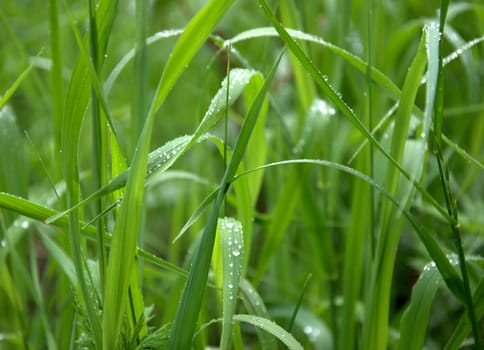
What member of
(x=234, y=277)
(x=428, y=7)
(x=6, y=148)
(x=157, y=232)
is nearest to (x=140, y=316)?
(x=234, y=277)

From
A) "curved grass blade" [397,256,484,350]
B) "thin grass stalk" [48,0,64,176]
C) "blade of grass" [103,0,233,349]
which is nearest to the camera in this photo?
"blade of grass" [103,0,233,349]

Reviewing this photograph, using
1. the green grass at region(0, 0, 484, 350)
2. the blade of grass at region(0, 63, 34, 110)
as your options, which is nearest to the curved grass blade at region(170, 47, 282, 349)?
the green grass at region(0, 0, 484, 350)

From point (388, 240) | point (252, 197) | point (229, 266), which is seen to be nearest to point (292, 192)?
point (252, 197)

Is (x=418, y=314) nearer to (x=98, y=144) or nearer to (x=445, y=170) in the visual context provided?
(x=445, y=170)

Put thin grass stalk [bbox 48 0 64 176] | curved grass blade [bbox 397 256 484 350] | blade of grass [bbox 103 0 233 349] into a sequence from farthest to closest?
1. thin grass stalk [bbox 48 0 64 176]
2. curved grass blade [bbox 397 256 484 350]
3. blade of grass [bbox 103 0 233 349]

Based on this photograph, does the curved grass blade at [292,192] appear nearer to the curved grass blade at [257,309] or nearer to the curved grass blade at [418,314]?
the curved grass blade at [257,309]

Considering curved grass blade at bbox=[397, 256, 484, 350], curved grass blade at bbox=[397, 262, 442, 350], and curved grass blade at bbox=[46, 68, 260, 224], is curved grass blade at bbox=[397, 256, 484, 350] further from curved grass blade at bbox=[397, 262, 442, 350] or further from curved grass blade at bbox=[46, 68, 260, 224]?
curved grass blade at bbox=[46, 68, 260, 224]

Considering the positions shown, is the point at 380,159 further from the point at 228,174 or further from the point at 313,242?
the point at 228,174

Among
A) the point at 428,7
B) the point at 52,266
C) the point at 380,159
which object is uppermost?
the point at 428,7
